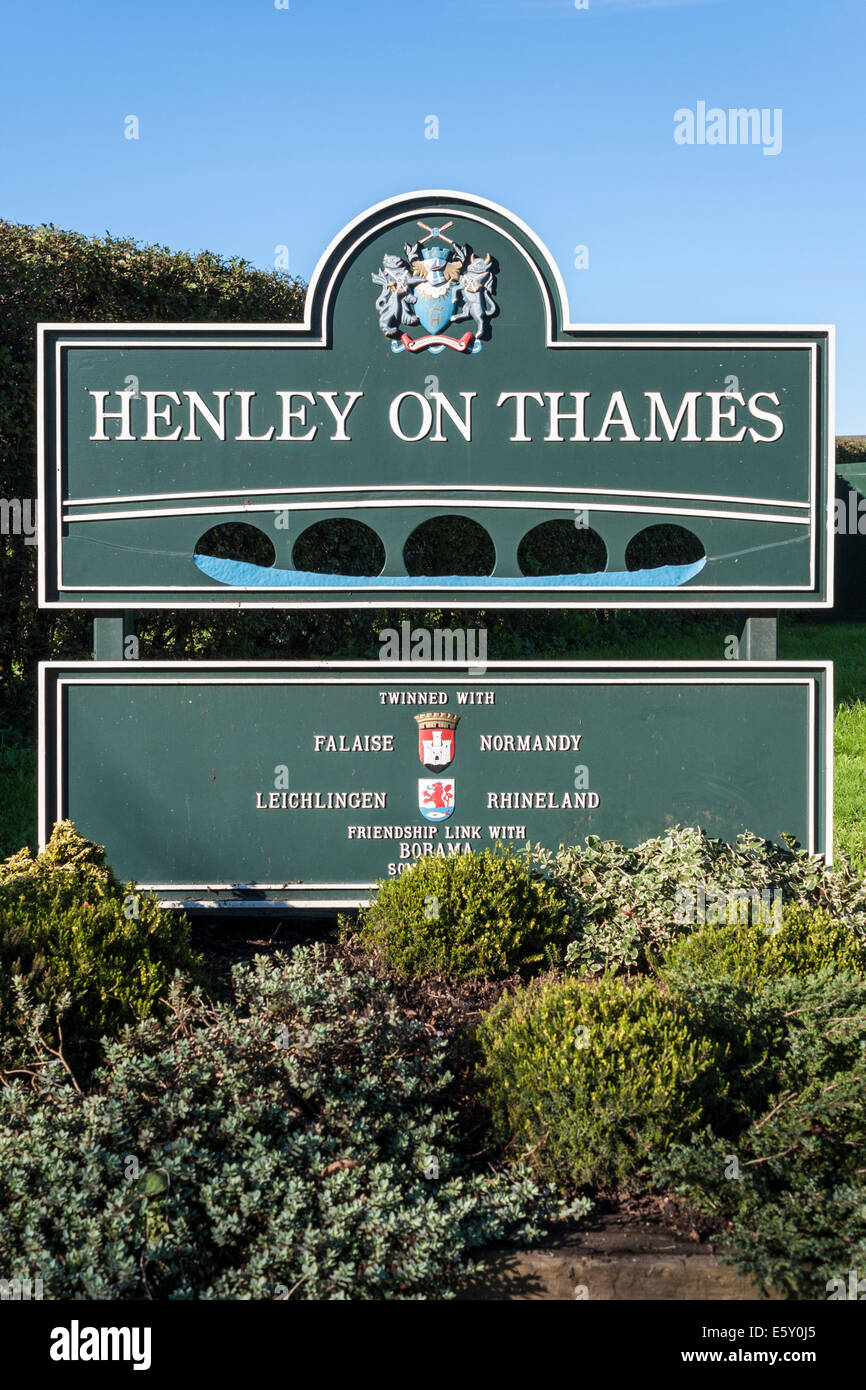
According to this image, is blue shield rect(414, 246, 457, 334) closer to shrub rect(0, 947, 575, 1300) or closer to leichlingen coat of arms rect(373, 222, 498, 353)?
leichlingen coat of arms rect(373, 222, 498, 353)

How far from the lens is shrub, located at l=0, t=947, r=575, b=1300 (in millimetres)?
2693

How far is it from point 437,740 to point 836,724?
533cm

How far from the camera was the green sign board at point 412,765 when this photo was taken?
5.26m

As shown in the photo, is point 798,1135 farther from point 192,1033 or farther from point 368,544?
point 368,544

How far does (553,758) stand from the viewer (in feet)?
17.3

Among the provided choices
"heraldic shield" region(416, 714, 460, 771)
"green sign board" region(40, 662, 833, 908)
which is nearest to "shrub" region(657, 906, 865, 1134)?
"green sign board" region(40, 662, 833, 908)

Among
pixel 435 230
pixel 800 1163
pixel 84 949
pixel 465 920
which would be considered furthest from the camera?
pixel 435 230

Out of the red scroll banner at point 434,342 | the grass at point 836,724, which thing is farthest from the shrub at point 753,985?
the red scroll banner at point 434,342

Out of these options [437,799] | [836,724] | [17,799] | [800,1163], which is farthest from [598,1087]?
[836,724]

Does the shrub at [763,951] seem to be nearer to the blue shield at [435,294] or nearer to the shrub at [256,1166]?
the shrub at [256,1166]

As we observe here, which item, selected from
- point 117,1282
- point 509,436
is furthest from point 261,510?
point 117,1282

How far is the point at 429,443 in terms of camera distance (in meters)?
5.27

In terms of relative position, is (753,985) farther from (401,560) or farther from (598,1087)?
(401,560)

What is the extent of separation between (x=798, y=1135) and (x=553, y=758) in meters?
2.43
